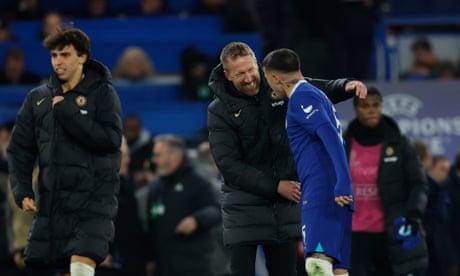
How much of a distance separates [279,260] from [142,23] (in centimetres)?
968

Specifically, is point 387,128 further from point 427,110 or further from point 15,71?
point 15,71

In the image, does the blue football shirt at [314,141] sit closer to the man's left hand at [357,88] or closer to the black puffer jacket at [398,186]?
the man's left hand at [357,88]

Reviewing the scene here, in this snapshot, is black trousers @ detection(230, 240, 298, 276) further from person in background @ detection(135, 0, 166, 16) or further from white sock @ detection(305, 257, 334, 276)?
person in background @ detection(135, 0, 166, 16)

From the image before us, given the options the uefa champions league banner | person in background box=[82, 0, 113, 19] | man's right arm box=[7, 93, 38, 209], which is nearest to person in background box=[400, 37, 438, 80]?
the uefa champions league banner

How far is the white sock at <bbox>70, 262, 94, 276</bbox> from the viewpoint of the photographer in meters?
8.77

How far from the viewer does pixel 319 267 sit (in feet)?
27.6

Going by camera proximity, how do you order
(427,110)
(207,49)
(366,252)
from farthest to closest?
(207,49), (427,110), (366,252)

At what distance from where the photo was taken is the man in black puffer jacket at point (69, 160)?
8852mm

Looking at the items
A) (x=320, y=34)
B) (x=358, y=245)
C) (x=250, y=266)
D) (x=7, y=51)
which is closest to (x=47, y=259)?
(x=250, y=266)

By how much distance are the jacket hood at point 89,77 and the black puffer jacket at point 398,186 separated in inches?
107

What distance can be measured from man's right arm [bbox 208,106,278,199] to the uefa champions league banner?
6.47 metres

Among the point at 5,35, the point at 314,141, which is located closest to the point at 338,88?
the point at 314,141

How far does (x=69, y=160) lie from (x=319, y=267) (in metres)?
1.92

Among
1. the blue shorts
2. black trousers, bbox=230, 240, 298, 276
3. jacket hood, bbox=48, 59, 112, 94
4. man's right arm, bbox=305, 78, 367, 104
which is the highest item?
jacket hood, bbox=48, 59, 112, 94
